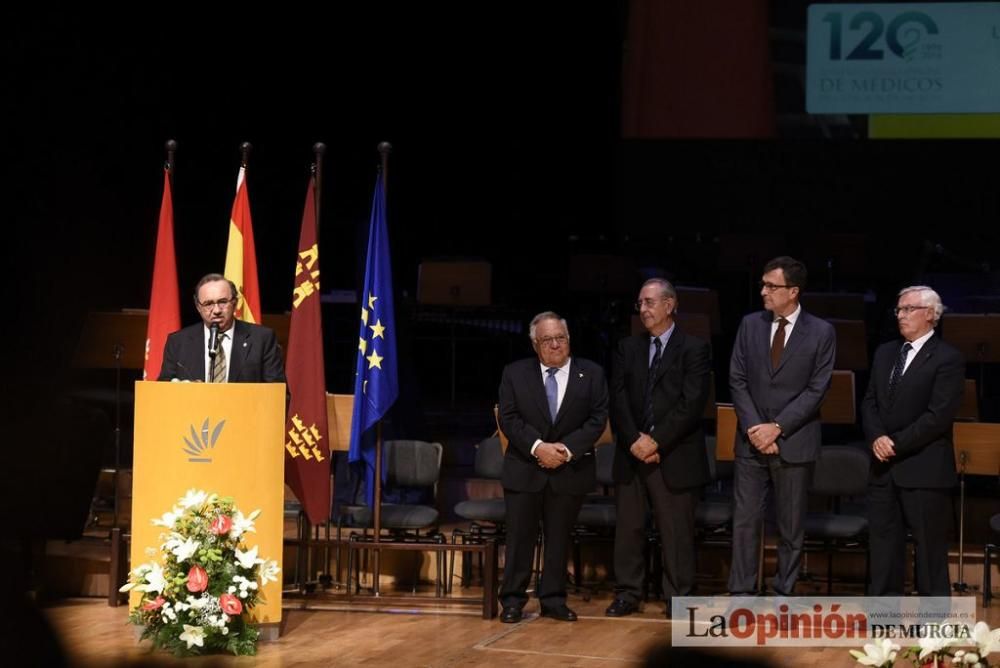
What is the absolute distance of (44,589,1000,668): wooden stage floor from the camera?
5637 millimetres

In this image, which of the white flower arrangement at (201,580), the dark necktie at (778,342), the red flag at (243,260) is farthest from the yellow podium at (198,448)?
the dark necktie at (778,342)

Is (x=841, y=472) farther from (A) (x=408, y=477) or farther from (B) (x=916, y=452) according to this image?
(A) (x=408, y=477)

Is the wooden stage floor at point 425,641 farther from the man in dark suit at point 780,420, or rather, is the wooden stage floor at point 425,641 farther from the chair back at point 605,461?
the chair back at point 605,461

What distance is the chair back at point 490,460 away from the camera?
24.2 ft

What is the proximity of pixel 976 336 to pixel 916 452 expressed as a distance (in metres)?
1.96

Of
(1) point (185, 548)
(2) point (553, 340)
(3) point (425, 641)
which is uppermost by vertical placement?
(2) point (553, 340)

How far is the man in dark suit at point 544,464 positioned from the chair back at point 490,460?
69cm

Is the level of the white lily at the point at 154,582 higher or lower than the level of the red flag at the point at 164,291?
lower

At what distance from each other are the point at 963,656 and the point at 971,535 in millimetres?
4664

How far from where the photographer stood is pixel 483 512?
7113 mm

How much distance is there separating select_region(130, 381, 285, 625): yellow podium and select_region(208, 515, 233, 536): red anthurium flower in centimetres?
19

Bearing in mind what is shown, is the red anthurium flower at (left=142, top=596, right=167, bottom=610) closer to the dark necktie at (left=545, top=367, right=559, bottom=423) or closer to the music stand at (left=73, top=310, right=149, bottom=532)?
the music stand at (left=73, top=310, right=149, bottom=532)

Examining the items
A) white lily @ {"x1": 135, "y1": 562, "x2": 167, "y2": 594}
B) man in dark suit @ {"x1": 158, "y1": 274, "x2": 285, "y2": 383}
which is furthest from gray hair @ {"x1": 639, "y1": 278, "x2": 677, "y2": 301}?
white lily @ {"x1": 135, "y1": 562, "x2": 167, "y2": 594}

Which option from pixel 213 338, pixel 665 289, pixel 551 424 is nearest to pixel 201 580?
pixel 213 338
